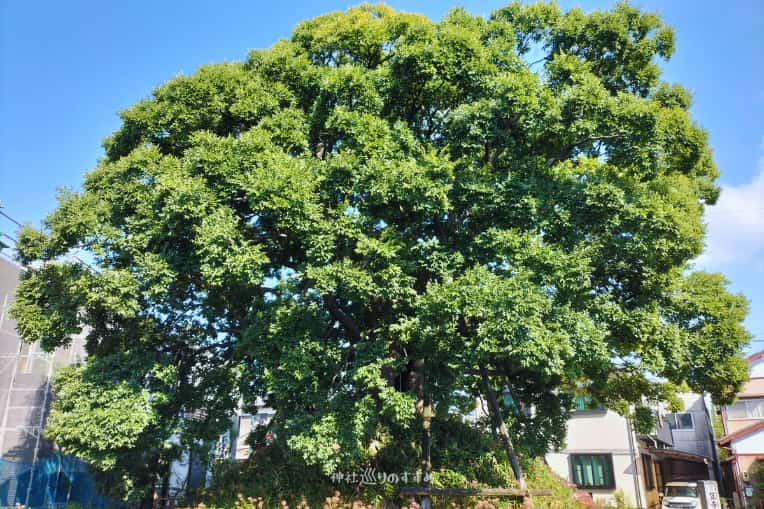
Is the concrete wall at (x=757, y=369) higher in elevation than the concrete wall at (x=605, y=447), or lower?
higher

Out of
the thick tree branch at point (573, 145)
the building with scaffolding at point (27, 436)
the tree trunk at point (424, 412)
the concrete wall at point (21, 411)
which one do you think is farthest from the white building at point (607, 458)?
the concrete wall at point (21, 411)

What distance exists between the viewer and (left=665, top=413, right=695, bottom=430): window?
27.0 m

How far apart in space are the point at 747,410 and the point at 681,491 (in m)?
5.74

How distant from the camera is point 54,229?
10.2 metres

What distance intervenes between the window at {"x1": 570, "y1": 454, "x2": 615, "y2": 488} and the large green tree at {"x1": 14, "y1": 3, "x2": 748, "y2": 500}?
9.85 meters

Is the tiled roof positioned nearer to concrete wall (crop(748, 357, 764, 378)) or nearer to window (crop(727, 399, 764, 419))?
window (crop(727, 399, 764, 419))

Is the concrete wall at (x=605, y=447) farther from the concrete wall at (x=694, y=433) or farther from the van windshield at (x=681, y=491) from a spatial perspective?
the concrete wall at (x=694, y=433)

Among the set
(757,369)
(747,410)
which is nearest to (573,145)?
(757,369)

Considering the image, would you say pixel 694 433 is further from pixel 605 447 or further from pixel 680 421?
pixel 605 447

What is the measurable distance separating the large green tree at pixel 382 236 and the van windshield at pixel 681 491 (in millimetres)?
11202

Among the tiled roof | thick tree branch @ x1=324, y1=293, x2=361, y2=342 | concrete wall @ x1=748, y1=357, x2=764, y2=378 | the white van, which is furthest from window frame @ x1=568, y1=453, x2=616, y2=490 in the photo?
thick tree branch @ x1=324, y1=293, x2=361, y2=342

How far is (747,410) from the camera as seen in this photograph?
72.3 ft

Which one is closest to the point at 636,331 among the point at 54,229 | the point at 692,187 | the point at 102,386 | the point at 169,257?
the point at 692,187

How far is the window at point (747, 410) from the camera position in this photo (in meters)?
21.8
